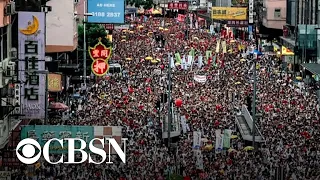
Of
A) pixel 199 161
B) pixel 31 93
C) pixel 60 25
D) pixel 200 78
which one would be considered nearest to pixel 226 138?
pixel 199 161

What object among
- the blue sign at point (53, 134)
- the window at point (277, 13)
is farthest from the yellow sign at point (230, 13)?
the blue sign at point (53, 134)

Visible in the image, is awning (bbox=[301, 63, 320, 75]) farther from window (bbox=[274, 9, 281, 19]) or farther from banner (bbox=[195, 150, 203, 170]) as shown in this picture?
window (bbox=[274, 9, 281, 19])

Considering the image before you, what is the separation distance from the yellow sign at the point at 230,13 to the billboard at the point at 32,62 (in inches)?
2824

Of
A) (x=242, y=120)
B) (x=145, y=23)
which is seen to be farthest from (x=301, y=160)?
(x=145, y=23)

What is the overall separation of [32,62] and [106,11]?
12.4 m

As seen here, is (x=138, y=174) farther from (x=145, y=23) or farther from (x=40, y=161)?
(x=145, y=23)

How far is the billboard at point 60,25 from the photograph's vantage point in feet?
168

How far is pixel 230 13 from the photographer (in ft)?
350

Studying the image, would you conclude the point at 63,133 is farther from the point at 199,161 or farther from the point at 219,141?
the point at 219,141

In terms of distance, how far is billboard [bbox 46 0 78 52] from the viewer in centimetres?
5122

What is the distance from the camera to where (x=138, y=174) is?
36.1 meters

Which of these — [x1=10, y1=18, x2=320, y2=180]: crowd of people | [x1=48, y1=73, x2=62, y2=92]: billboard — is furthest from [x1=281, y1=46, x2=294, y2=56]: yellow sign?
[x1=48, y1=73, x2=62, y2=92]: billboard

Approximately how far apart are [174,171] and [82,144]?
4999 millimetres

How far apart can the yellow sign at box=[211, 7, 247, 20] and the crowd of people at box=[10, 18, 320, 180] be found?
2061cm
